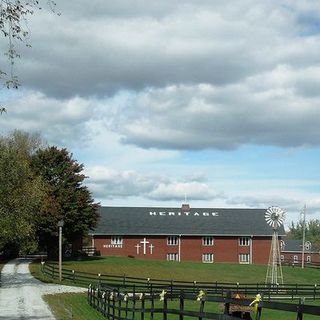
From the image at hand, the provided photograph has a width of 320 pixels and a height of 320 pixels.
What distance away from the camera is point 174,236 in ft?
302

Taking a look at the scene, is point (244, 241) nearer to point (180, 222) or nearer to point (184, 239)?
point (184, 239)

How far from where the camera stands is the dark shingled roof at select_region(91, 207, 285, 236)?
91938 millimetres

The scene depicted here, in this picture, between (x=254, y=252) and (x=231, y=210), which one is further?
(x=231, y=210)

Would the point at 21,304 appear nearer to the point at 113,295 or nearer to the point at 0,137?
the point at 113,295

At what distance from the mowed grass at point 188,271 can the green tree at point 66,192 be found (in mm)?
3623

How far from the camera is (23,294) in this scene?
113 ft

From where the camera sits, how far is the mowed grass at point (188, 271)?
62375mm

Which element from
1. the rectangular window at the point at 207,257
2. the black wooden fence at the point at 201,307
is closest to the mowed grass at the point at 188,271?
the rectangular window at the point at 207,257

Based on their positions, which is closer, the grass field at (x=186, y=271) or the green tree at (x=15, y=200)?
the green tree at (x=15, y=200)

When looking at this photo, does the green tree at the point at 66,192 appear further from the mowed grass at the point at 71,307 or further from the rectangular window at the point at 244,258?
the mowed grass at the point at 71,307

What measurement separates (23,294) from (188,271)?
3585 cm

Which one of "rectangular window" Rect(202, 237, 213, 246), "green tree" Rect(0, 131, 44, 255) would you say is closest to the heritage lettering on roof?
"rectangular window" Rect(202, 237, 213, 246)

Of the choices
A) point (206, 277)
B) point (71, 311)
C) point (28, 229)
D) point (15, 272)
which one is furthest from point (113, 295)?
point (206, 277)

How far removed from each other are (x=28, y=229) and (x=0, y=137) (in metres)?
38.3
